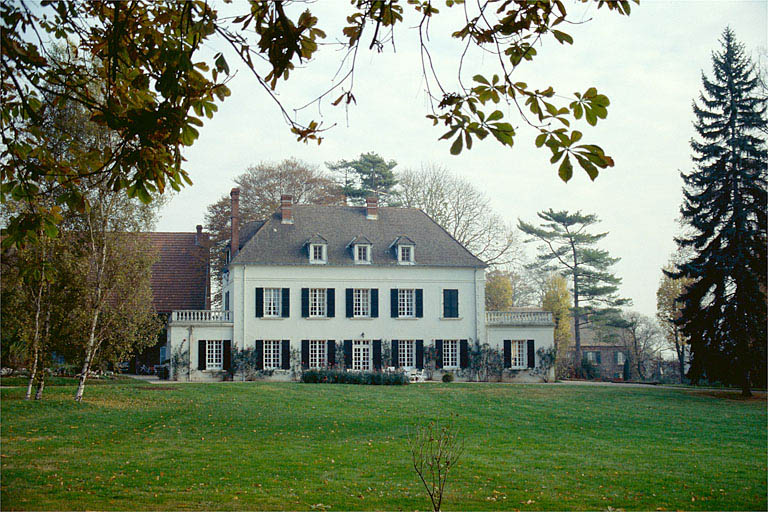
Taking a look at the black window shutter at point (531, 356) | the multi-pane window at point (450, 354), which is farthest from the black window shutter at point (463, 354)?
the black window shutter at point (531, 356)

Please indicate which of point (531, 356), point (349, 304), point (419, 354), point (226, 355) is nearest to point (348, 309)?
point (349, 304)

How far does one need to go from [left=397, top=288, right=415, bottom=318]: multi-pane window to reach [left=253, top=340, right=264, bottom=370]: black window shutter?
21.3ft

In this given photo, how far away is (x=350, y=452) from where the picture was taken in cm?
1195

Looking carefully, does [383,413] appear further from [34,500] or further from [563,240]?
[563,240]

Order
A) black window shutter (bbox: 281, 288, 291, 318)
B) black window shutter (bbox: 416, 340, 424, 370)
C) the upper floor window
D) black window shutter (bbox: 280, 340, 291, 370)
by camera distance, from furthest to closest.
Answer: the upper floor window, black window shutter (bbox: 416, 340, 424, 370), black window shutter (bbox: 281, 288, 291, 318), black window shutter (bbox: 280, 340, 291, 370)

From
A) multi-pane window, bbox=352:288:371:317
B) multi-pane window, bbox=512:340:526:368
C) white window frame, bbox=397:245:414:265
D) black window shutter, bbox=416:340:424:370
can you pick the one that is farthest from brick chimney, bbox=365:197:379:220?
multi-pane window, bbox=512:340:526:368

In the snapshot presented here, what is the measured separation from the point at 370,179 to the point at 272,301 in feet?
48.4

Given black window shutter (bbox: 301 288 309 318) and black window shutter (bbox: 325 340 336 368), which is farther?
black window shutter (bbox: 301 288 309 318)

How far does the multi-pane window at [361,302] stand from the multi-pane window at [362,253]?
1347 millimetres

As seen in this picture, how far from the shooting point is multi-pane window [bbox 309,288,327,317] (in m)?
31.4

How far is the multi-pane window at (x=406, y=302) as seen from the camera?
32.1m

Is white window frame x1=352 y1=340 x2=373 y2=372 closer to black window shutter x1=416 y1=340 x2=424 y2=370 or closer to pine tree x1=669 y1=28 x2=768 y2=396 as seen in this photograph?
black window shutter x1=416 y1=340 x2=424 y2=370

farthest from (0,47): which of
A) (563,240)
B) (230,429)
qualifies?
(563,240)

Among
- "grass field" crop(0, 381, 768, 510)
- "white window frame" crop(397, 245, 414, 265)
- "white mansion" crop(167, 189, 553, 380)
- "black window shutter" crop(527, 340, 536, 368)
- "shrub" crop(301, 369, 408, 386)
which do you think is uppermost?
"white window frame" crop(397, 245, 414, 265)
